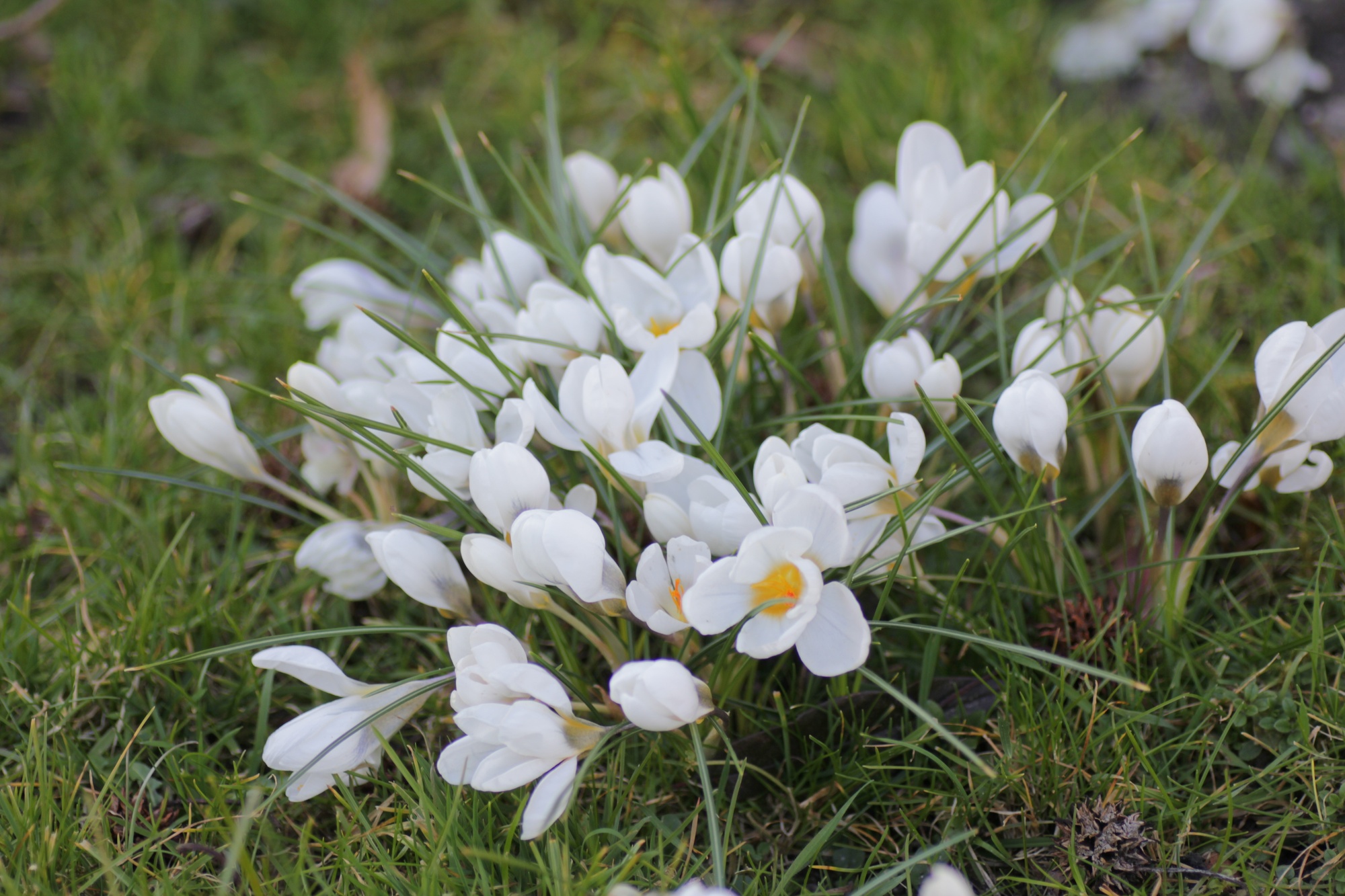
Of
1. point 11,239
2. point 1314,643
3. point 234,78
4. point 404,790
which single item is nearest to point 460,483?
point 404,790

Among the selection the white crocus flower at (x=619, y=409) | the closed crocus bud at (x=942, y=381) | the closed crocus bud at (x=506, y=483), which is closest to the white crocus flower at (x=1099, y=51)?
the closed crocus bud at (x=942, y=381)

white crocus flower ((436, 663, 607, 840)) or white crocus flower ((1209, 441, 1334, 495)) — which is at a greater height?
white crocus flower ((1209, 441, 1334, 495))

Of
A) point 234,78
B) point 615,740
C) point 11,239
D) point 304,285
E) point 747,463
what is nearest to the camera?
point 615,740

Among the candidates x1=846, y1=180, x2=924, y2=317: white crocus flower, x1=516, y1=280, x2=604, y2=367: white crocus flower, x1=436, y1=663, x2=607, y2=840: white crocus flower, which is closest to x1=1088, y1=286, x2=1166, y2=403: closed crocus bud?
Result: x1=846, y1=180, x2=924, y2=317: white crocus flower

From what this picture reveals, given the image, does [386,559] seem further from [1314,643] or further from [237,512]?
[1314,643]

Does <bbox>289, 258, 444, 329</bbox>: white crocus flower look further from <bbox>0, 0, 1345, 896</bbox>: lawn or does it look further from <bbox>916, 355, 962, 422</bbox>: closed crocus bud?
<bbox>916, 355, 962, 422</bbox>: closed crocus bud

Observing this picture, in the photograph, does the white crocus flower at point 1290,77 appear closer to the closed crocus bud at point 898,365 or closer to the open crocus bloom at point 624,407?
the closed crocus bud at point 898,365
